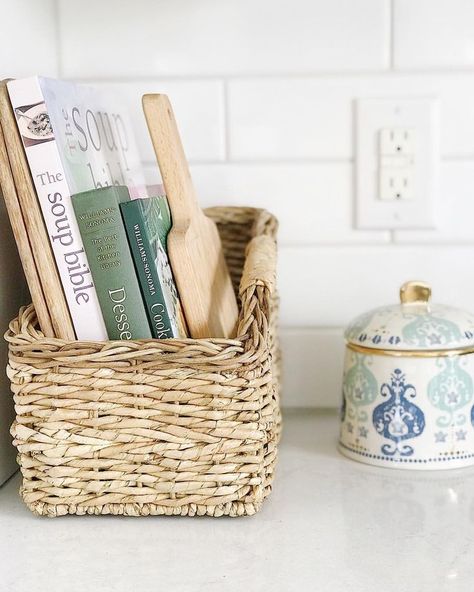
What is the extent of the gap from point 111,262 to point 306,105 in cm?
42

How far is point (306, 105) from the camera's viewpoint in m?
1.03

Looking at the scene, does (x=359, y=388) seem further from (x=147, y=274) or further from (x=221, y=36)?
(x=221, y=36)

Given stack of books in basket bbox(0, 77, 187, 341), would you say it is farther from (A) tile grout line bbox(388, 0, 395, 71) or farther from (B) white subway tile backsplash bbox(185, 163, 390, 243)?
(A) tile grout line bbox(388, 0, 395, 71)

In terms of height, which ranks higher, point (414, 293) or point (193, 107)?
point (193, 107)

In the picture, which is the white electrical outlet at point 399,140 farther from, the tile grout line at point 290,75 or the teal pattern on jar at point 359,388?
the teal pattern on jar at point 359,388

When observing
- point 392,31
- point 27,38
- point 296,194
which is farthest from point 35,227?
point 392,31

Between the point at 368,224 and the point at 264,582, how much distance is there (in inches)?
21.2

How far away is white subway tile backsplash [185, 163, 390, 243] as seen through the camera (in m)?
1.04

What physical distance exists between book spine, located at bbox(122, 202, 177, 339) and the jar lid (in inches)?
9.0

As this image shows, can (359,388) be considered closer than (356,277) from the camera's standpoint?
Yes

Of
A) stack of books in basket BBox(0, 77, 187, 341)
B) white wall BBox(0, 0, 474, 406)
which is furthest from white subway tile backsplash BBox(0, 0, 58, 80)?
stack of books in basket BBox(0, 77, 187, 341)

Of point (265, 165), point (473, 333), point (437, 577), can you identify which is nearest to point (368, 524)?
point (437, 577)

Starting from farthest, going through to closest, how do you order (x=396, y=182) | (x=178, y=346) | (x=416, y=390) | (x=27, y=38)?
1. (x=396, y=182)
2. (x=27, y=38)
3. (x=416, y=390)
4. (x=178, y=346)

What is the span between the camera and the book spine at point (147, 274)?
2.33 feet
